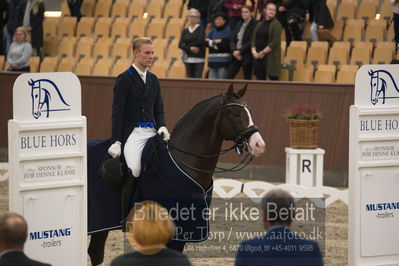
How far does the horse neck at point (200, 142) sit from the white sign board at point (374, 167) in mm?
1207

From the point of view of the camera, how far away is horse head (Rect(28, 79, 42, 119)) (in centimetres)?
689

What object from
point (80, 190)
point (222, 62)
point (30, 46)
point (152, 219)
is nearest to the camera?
point (152, 219)

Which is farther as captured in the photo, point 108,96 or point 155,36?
point 155,36

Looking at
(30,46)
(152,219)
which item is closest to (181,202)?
(152,219)

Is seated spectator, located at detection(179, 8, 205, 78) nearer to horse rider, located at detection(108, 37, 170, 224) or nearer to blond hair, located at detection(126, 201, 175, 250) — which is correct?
horse rider, located at detection(108, 37, 170, 224)

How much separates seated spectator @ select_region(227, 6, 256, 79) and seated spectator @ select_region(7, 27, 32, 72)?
4.24 metres

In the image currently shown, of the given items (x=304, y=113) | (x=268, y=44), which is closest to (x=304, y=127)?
(x=304, y=113)

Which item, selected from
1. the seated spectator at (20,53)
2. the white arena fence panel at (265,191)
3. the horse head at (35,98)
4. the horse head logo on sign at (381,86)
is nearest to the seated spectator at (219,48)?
the white arena fence panel at (265,191)

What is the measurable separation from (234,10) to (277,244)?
439 inches

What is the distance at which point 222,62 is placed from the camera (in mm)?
15320

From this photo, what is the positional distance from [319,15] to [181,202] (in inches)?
347

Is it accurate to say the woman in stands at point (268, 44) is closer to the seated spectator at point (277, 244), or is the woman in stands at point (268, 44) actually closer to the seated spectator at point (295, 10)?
the seated spectator at point (295, 10)

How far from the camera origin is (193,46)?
15.4m

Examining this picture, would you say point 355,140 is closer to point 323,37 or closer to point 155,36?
point 323,37
